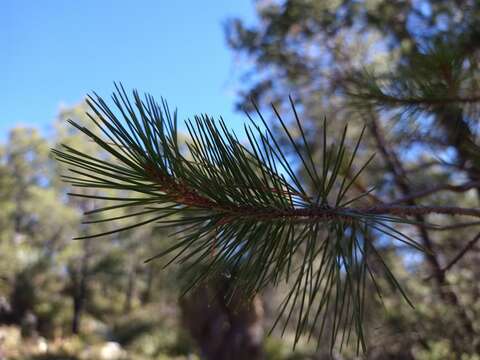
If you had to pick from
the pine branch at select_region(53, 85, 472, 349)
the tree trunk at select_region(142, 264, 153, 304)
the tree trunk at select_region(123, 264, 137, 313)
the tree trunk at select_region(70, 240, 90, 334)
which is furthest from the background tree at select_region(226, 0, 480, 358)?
the tree trunk at select_region(142, 264, 153, 304)

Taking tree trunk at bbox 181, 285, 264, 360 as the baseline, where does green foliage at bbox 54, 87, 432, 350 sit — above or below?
above

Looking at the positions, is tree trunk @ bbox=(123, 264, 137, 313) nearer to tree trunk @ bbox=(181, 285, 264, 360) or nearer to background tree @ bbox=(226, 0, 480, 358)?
tree trunk @ bbox=(181, 285, 264, 360)

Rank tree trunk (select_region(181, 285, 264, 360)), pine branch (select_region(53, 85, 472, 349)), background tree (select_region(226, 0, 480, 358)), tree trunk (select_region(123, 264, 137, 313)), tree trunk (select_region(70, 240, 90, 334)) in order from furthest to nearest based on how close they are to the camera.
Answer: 1. tree trunk (select_region(123, 264, 137, 313))
2. tree trunk (select_region(70, 240, 90, 334))
3. tree trunk (select_region(181, 285, 264, 360))
4. background tree (select_region(226, 0, 480, 358))
5. pine branch (select_region(53, 85, 472, 349))

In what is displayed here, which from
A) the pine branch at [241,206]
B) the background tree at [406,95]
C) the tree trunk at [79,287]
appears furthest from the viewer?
the tree trunk at [79,287]

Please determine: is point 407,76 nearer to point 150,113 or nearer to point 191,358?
point 150,113

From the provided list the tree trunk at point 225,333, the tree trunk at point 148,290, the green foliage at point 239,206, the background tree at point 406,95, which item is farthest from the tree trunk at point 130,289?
the green foliage at point 239,206

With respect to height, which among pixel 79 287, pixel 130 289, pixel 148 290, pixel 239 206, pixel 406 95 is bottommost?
pixel 79 287

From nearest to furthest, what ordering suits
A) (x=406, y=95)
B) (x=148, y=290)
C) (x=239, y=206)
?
1. (x=239, y=206)
2. (x=406, y=95)
3. (x=148, y=290)

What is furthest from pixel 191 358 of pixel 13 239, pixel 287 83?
pixel 287 83

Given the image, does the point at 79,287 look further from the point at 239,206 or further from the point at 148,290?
the point at 239,206

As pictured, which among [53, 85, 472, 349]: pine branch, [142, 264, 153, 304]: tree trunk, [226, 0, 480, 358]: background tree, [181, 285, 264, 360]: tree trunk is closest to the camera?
[53, 85, 472, 349]: pine branch

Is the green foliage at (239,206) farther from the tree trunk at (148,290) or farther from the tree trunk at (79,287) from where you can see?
the tree trunk at (148,290)

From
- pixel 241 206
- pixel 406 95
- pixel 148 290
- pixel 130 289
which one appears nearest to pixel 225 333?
pixel 406 95
